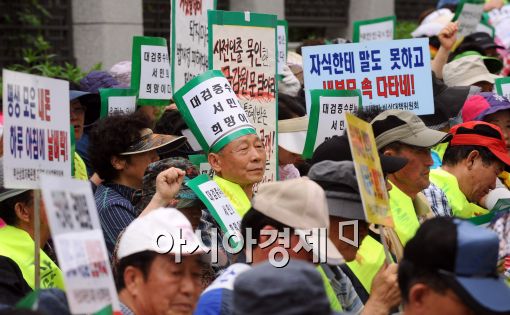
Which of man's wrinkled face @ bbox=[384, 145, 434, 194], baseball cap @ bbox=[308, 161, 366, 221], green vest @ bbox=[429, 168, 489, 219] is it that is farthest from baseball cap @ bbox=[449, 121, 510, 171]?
baseball cap @ bbox=[308, 161, 366, 221]

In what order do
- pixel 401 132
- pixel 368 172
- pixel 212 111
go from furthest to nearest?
pixel 212 111
pixel 401 132
pixel 368 172

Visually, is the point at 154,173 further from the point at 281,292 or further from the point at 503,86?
the point at 503,86

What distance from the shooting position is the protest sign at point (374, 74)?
25.1ft

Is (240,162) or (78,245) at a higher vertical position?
(240,162)

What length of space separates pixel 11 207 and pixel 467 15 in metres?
7.51

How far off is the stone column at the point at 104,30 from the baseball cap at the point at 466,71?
4509 mm

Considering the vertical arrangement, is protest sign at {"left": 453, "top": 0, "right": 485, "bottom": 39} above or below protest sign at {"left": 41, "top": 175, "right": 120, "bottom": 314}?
above

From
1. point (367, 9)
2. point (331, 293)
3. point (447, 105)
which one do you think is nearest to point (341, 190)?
point (331, 293)

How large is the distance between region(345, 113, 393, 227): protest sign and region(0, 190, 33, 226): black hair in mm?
1456

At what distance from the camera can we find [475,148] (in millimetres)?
6945

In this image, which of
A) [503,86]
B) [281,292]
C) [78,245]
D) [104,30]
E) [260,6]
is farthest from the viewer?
[260,6]

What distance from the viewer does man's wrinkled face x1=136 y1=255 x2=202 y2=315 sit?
13.8 feet

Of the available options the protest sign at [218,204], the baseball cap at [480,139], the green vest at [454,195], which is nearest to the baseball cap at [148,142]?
the protest sign at [218,204]

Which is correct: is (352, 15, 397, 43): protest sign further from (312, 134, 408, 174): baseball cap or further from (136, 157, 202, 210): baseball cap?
(312, 134, 408, 174): baseball cap
